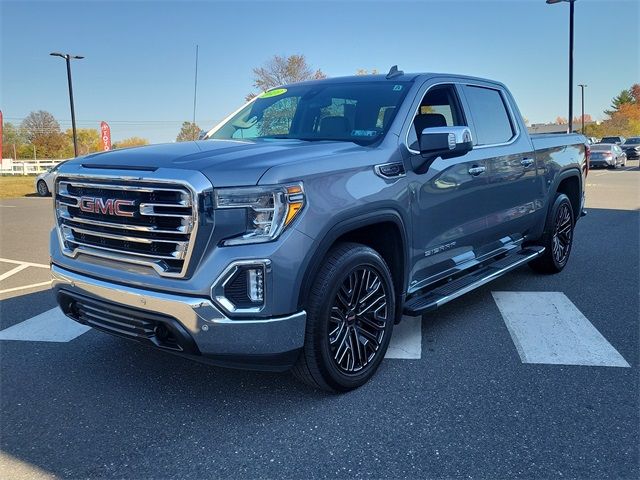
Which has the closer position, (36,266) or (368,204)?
(368,204)

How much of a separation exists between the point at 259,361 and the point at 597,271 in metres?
5.00

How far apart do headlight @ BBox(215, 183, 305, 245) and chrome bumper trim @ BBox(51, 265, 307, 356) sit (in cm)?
38

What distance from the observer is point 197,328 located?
2.74 metres

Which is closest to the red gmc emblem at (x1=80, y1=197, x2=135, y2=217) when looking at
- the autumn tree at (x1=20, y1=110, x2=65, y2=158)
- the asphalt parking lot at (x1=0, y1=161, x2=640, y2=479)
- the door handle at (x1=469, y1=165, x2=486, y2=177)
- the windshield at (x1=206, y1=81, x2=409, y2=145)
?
the asphalt parking lot at (x1=0, y1=161, x2=640, y2=479)

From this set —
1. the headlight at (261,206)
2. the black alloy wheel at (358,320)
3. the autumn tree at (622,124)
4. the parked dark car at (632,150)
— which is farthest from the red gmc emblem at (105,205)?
the autumn tree at (622,124)

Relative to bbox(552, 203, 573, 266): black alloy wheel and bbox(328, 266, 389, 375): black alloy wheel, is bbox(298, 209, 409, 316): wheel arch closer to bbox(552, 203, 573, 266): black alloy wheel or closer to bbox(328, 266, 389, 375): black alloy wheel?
bbox(328, 266, 389, 375): black alloy wheel

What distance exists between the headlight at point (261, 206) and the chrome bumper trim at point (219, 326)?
0.38 m

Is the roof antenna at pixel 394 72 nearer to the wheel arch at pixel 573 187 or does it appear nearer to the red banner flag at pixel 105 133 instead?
the wheel arch at pixel 573 187

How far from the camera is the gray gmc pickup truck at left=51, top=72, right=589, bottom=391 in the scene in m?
2.74

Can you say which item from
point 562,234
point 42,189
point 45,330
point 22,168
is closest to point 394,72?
point 562,234

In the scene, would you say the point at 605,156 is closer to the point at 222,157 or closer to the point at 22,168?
the point at 222,157

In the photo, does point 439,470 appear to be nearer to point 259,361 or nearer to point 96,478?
point 259,361

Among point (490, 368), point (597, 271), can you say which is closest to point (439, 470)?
point (490, 368)

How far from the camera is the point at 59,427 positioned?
301cm
